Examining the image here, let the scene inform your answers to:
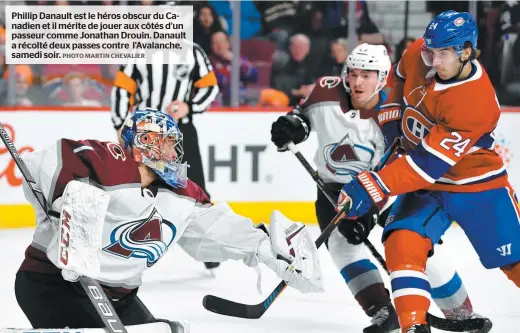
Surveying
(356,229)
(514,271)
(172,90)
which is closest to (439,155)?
(514,271)

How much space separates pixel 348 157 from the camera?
3705 millimetres

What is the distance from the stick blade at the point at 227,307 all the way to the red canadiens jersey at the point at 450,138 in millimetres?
564

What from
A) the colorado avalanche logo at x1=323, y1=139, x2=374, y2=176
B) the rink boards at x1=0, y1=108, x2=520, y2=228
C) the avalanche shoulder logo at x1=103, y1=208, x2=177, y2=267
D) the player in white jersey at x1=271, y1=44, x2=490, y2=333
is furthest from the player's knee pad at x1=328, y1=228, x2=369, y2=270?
the rink boards at x1=0, y1=108, x2=520, y2=228

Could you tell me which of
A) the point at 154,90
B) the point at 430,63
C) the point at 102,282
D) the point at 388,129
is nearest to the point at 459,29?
the point at 430,63

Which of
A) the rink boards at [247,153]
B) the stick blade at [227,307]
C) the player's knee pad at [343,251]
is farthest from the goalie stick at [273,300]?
the rink boards at [247,153]

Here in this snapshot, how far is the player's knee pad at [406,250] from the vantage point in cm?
296

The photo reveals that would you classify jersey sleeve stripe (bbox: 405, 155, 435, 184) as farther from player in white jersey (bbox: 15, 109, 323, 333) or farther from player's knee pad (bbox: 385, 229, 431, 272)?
player in white jersey (bbox: 15, 109, 323, 333)

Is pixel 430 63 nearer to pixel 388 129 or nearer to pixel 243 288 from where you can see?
pixel 388 129

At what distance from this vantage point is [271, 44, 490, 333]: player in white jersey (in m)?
3.45

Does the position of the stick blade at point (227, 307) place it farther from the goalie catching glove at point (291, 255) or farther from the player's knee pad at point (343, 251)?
the player's knee pad at point (343, 251)

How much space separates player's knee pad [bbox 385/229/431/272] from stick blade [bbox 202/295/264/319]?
1.45ft

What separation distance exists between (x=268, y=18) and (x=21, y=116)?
1475 mm

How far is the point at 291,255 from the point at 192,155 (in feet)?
7.55

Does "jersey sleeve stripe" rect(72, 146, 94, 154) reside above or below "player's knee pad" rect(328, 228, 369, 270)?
above
